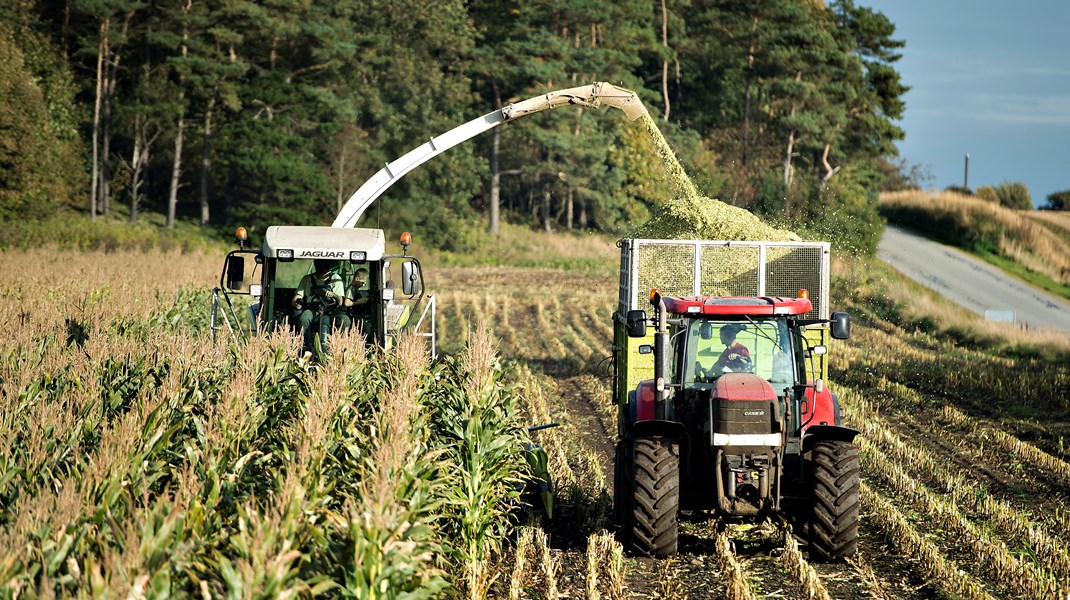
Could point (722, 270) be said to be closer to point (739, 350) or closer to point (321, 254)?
point (321, 254)

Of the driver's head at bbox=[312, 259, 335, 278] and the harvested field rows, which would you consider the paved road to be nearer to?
the harvested field rows

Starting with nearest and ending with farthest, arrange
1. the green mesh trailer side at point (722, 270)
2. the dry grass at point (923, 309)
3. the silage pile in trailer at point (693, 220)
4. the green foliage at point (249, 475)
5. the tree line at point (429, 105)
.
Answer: the green foliage at point (249, 475), the green mesh trailer side at point (722, 270), the silage pile in trailer at point (693, 220), the dry grass at point (923, 309), the tree line at point (429, 105)

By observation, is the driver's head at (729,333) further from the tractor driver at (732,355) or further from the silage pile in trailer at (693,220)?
the silage pile in trailer at (693,220)

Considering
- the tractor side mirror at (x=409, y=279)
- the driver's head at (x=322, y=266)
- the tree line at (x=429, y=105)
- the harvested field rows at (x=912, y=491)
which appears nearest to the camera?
the harvested field rows at (x=912, y=491)

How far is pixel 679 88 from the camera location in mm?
64188

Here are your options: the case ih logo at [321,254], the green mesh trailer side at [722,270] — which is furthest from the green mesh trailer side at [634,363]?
the case ih logo at [321,254]

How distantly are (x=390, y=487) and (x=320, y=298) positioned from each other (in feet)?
21.6

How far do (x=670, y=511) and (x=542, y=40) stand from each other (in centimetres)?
4491

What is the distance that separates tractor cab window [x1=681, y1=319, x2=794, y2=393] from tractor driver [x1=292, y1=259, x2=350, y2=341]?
15.8 ft

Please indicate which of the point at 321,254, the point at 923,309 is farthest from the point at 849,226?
the point at 321,254

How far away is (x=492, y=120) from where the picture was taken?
16.0 meters

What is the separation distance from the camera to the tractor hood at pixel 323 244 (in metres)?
12.5

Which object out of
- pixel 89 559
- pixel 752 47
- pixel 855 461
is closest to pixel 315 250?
pixel 855 461

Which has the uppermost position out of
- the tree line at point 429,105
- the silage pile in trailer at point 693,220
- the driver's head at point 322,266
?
the tree line at point 429,105
